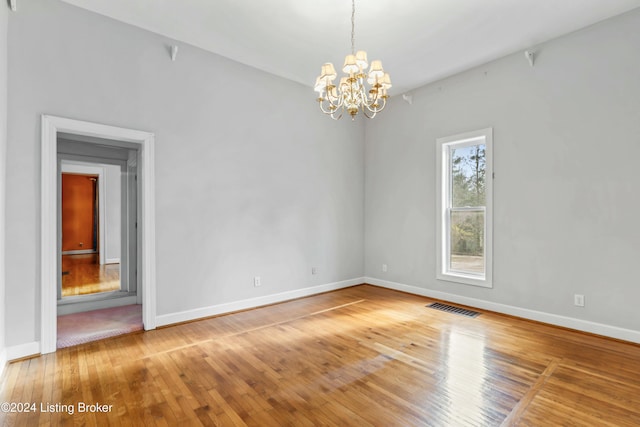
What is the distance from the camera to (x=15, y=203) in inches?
111

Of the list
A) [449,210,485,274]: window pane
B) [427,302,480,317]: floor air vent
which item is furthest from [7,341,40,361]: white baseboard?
[449,210,485,274]: window pane

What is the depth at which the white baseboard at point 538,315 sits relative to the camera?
3211 millimetres

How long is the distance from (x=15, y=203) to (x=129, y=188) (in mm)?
1911

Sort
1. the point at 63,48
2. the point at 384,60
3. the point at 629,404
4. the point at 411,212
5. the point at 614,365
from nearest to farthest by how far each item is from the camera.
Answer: the point at 629,404 < the point at 614,365 < the point at 63,48 < the point at 384,60 < the point at 411,212

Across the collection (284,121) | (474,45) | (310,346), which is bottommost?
(310,346)

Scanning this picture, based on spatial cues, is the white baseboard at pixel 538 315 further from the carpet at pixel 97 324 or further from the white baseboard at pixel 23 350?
the white baseboard at pixel 23 350

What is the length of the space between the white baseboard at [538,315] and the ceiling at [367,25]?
10.3 feet

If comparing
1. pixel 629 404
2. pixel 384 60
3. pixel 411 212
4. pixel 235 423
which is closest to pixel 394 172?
pixel 411 212

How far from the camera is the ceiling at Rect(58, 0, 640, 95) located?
10.0ft

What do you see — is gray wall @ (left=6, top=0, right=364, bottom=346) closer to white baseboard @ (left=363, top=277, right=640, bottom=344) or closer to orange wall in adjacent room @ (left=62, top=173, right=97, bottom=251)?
white baseboard @ (left=363, top=277, right=640, bottom=344)

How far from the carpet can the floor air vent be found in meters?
3.68

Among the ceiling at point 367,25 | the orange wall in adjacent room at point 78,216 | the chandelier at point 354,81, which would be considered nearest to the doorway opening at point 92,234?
the orange wall in adjacent room at point 78,216

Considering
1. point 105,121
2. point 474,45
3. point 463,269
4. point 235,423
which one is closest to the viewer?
point 235,423

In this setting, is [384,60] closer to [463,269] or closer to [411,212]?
[411,212]
